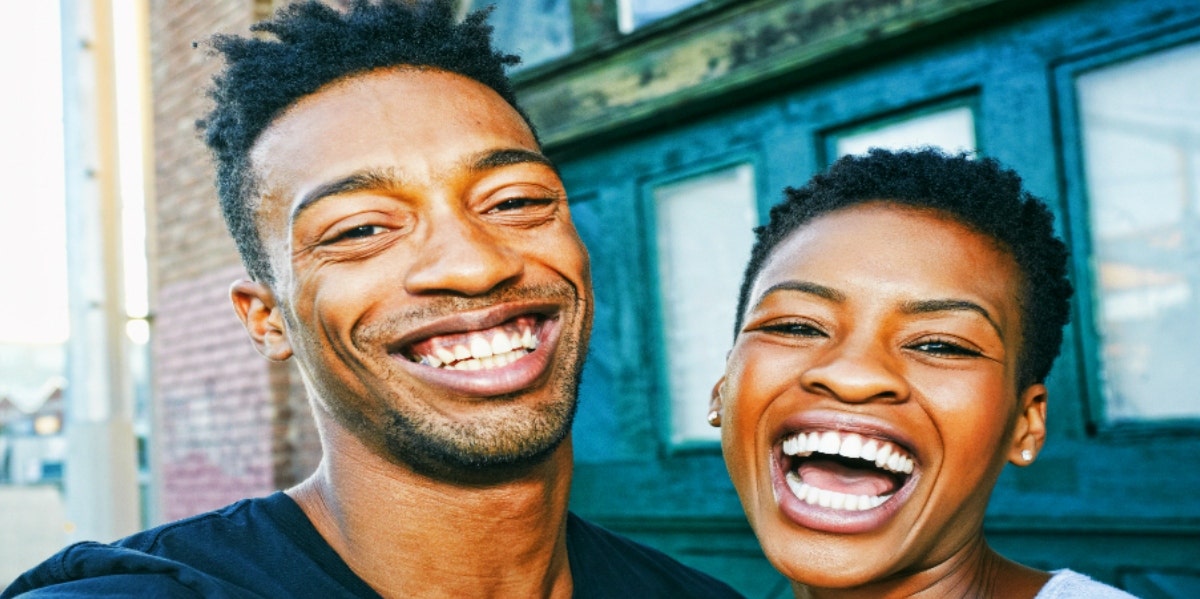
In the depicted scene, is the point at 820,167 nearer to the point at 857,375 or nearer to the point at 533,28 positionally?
the point at 533,28

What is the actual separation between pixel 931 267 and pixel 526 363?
769 millimetres

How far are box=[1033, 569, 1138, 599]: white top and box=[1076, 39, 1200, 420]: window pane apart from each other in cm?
170

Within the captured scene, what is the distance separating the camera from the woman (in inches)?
77.4

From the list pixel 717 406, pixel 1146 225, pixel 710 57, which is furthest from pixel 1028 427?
pixel 710 57

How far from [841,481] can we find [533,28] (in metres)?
3.63

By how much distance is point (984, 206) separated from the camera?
7.02 feet

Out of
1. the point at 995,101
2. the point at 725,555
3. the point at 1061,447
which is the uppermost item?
the point at 995,101

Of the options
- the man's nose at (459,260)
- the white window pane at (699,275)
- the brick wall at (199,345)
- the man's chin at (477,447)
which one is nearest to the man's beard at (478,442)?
the man's chin at (477,447)

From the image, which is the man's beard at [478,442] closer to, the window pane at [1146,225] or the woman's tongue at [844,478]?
the woman's tongue at [844,478]

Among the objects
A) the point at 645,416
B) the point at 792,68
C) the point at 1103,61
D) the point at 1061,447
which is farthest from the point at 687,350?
the point at 1103,61

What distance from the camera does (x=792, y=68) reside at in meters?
4.21

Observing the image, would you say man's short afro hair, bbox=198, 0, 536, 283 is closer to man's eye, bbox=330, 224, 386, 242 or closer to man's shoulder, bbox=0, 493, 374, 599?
man's eye, bbox=330, 224, 386, 242

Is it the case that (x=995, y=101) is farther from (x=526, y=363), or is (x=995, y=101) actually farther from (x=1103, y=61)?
(x=526, y=363)

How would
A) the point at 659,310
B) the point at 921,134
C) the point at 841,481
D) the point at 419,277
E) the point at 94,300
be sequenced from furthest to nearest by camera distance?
the point at 94,300 < the point at 659,310 < the point at 921,134 < the point at 841,481 < the point at 419,277
